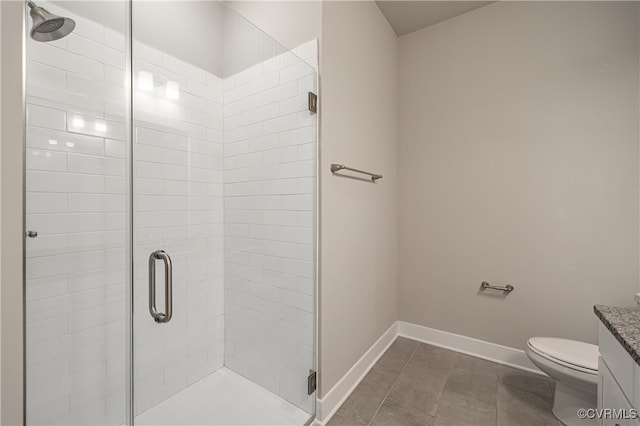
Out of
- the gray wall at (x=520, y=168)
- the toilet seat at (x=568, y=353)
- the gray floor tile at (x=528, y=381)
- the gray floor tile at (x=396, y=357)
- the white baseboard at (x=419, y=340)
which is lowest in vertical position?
the gray floor tile at (x=396, y=357)

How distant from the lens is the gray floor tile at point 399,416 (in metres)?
1.54

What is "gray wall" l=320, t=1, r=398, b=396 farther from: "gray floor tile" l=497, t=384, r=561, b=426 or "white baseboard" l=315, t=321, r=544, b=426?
"gray floor tile" l=497, t=384, r=561, b=426

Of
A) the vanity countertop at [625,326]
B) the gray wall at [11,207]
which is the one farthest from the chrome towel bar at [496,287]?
the gray wall at [11,207]

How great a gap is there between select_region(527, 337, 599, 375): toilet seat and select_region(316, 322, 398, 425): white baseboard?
98 centimetres

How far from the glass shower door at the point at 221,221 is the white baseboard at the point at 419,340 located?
0.15 m

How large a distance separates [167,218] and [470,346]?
234 cm

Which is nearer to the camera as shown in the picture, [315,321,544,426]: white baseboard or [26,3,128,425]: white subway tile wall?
[26,3,128,425]: white subway tile wall

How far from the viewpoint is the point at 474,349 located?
7.35 ft

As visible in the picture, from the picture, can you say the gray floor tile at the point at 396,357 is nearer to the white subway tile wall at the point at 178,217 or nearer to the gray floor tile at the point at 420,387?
the gray floor tile at the point at 420,387

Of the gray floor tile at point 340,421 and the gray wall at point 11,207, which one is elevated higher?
the gray wall at point 11,207

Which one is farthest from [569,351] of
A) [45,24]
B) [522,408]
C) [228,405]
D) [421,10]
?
[45,24]

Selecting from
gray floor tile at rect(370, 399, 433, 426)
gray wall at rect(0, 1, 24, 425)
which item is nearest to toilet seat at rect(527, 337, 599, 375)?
gray floor tile at rect(370, 399, 433, 426)

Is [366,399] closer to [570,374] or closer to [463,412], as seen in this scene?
[463,412]

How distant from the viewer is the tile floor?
1564 millimetres
